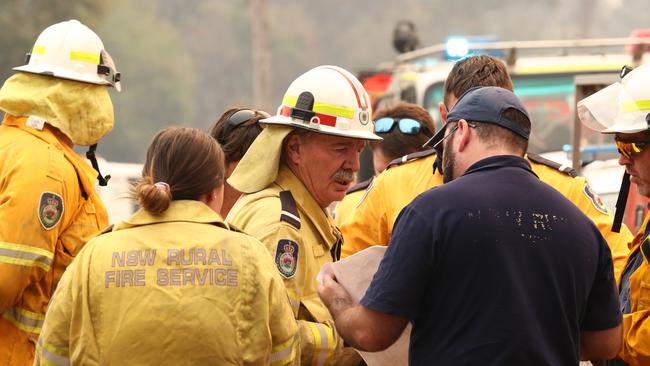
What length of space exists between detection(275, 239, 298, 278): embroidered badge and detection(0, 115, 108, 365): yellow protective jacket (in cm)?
103

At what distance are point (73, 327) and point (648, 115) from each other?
2214 millimetres

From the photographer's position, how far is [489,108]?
367 cm

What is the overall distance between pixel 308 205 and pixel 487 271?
1.10 meters

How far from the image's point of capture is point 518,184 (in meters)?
3.57

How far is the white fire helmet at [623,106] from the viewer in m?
4.34

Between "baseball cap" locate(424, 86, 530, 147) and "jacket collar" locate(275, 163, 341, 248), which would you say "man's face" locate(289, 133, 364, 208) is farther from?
"baseball cap" locate(424, 86, 530, 147)

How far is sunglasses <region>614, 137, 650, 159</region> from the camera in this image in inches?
170

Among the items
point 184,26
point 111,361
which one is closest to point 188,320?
point 111,361

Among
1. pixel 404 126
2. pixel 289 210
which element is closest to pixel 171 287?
pixel 289 210

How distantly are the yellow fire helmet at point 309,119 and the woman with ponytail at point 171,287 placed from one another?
0.60 m

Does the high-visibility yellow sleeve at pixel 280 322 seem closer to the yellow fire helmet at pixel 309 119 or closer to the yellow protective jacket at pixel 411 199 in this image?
the yellow fire helmet at pixel 309 119

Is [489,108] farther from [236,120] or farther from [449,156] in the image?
[236,120]

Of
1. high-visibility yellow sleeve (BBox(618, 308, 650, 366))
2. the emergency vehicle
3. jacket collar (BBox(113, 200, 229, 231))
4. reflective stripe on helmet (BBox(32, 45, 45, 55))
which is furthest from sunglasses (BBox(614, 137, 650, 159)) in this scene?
the emergency vehicle

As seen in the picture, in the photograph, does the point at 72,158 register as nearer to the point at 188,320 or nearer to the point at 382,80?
the point at 188,320
